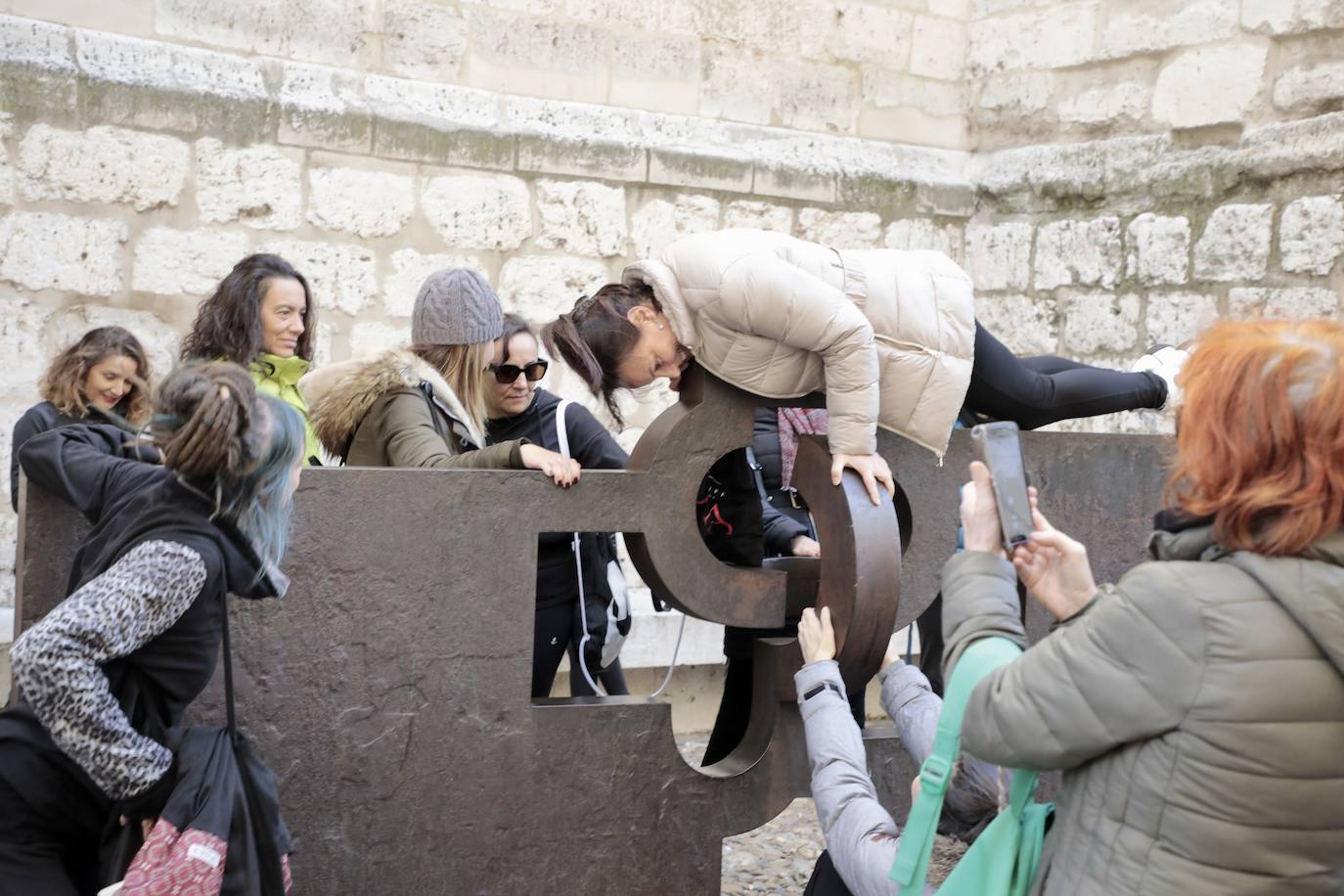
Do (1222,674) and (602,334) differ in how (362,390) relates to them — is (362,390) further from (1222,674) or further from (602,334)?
(1222,674)

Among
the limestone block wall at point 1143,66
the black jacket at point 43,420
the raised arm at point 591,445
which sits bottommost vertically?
the black jacket at point 43,420

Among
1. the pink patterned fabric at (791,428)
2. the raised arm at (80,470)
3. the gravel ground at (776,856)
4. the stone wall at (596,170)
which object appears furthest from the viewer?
the stone wall at (596,170)

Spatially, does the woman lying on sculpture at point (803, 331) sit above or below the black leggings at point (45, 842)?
above

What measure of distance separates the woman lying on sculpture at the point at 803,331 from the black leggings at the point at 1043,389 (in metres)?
0.20

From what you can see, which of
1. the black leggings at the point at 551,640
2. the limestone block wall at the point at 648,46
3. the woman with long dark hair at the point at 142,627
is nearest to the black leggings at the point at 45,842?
the woman with long dark hair at the point at 142,627

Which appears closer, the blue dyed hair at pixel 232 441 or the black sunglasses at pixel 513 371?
the blue dyed hair at pixel 232 441

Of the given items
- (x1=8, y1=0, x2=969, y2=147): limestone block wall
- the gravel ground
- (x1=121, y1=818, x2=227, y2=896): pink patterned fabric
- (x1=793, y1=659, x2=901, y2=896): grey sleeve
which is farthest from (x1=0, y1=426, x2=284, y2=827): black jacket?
(x1=8, y1=0, x2=969, y2=147): limestone block wall

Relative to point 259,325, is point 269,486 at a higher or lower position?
lower

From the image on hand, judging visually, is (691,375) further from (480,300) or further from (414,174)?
(414,174)

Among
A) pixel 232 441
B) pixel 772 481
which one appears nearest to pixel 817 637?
pixel 772 481

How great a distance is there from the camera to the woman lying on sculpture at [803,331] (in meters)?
2.60

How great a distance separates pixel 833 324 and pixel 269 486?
3.55 ft

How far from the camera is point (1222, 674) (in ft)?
4.90

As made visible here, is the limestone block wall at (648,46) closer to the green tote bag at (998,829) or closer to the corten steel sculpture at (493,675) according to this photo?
the corten steel sculpture at (493,675)
